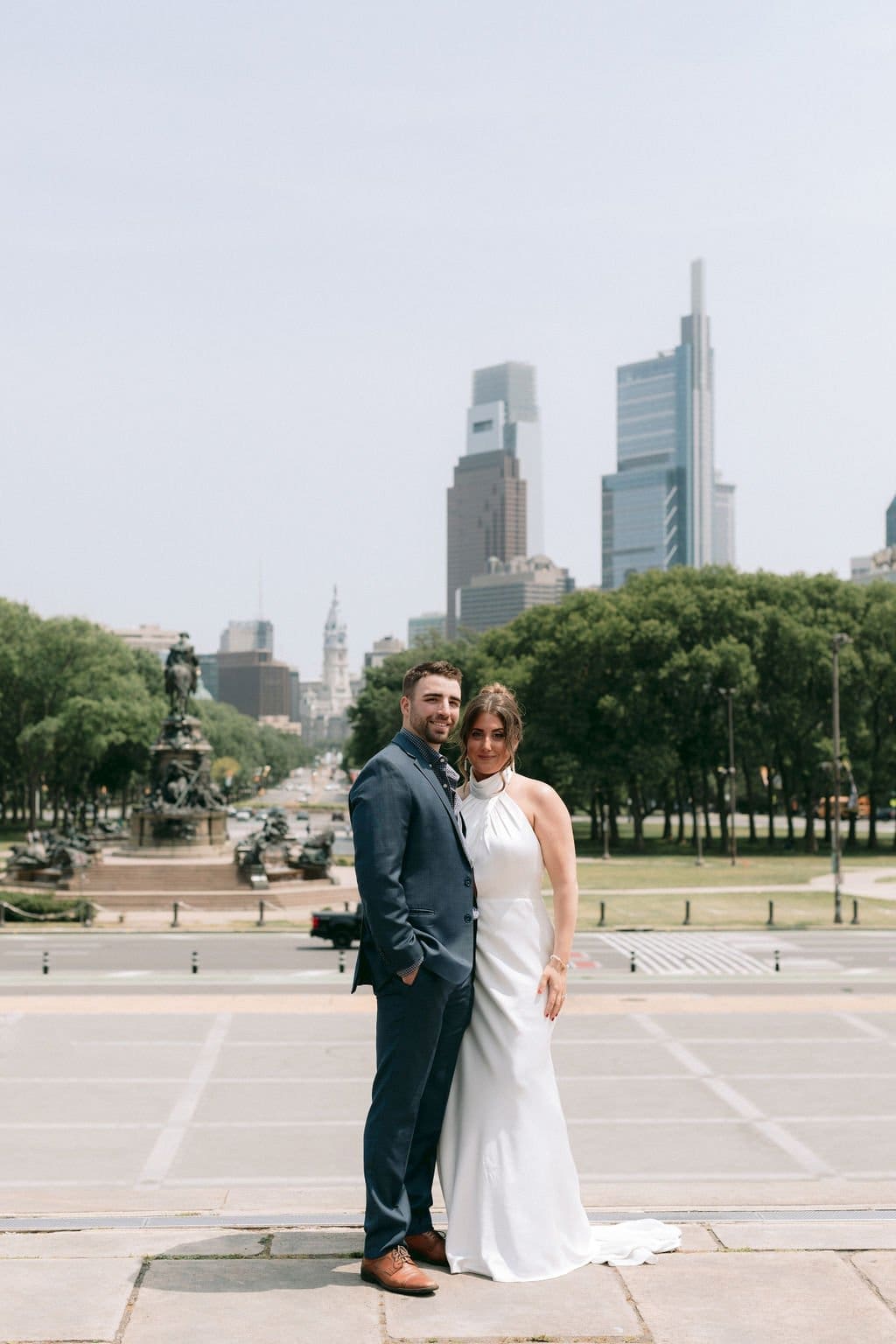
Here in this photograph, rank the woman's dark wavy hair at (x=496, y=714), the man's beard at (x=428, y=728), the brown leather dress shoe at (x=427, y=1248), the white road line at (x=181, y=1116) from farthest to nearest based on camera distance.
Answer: the white road line at (x=181, y=1116) → the woman's dark wavy hair at (x=496, y=714) → the man's beard at (x=428, y=728) → the brown leather dress shoe at (x=427, y=1248)

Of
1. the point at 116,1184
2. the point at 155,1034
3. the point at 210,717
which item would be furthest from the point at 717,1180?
the point at 210,717

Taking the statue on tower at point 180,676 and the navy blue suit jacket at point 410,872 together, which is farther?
the statue on tower at point 180,676

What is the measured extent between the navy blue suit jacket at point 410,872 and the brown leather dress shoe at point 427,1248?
1190 millimetres

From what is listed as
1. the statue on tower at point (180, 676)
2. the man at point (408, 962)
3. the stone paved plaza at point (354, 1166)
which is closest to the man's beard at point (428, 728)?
the man at point (408, 962)

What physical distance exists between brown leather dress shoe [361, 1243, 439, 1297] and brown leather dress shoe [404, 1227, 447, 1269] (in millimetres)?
265

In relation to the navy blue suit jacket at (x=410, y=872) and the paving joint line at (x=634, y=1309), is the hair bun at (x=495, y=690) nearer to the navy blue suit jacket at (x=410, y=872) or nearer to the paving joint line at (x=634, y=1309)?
the navy blue suit jacket at (x=410, y=872)

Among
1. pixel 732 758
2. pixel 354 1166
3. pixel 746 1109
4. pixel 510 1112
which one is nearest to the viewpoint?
pixel 510 1112

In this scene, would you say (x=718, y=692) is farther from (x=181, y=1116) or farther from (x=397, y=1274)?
(x=397, y=1274)

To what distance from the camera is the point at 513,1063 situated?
646 centimetres

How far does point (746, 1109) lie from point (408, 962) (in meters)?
9.35

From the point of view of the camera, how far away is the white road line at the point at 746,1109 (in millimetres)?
12305

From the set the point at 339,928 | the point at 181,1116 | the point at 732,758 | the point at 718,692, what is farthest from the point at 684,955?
the point at 718,692

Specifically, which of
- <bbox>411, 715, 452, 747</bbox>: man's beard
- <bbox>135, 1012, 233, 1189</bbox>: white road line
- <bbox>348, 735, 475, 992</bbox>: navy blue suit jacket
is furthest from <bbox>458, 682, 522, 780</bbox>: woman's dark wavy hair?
<bbox>135, 1012, 233, 1189</bbox>: white road line

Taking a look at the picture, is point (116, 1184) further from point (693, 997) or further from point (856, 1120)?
point (693, 997)
